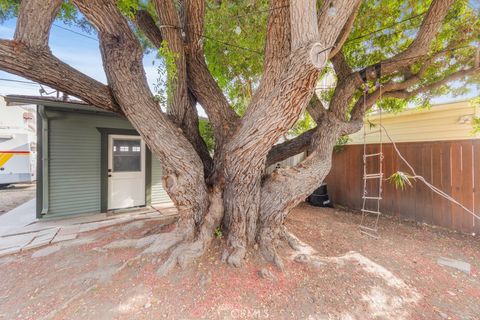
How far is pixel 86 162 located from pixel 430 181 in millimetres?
7584

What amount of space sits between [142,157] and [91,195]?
145cm

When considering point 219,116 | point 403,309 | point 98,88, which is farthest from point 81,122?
point 403,309

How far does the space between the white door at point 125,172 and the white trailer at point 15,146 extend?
628 cm

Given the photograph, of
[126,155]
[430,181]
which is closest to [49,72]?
[126,155]

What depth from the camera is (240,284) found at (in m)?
2.21

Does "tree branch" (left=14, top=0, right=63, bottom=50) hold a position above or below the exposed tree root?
above

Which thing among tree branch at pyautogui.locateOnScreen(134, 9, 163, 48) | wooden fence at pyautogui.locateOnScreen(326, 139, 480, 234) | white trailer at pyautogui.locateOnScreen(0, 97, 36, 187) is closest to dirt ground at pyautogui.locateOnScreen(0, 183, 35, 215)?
white trailer at pyautogui.locateOnScreen(0, 97, 36, 187)

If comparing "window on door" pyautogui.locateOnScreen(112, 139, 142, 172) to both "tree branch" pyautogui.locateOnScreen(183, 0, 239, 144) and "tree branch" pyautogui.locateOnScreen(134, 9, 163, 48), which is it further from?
"tree branch" pyautogui.locateOnScreen(183, 0, 239, 144)

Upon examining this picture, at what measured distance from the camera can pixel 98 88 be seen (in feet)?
8.14

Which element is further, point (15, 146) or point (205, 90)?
point (15, 146)

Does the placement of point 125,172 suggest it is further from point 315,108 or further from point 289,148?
point 315,108

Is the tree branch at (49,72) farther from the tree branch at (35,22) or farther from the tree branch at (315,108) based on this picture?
the tree branch at (315,108)

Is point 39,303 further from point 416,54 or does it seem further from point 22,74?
point 416,54

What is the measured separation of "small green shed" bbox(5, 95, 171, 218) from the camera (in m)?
4.42
